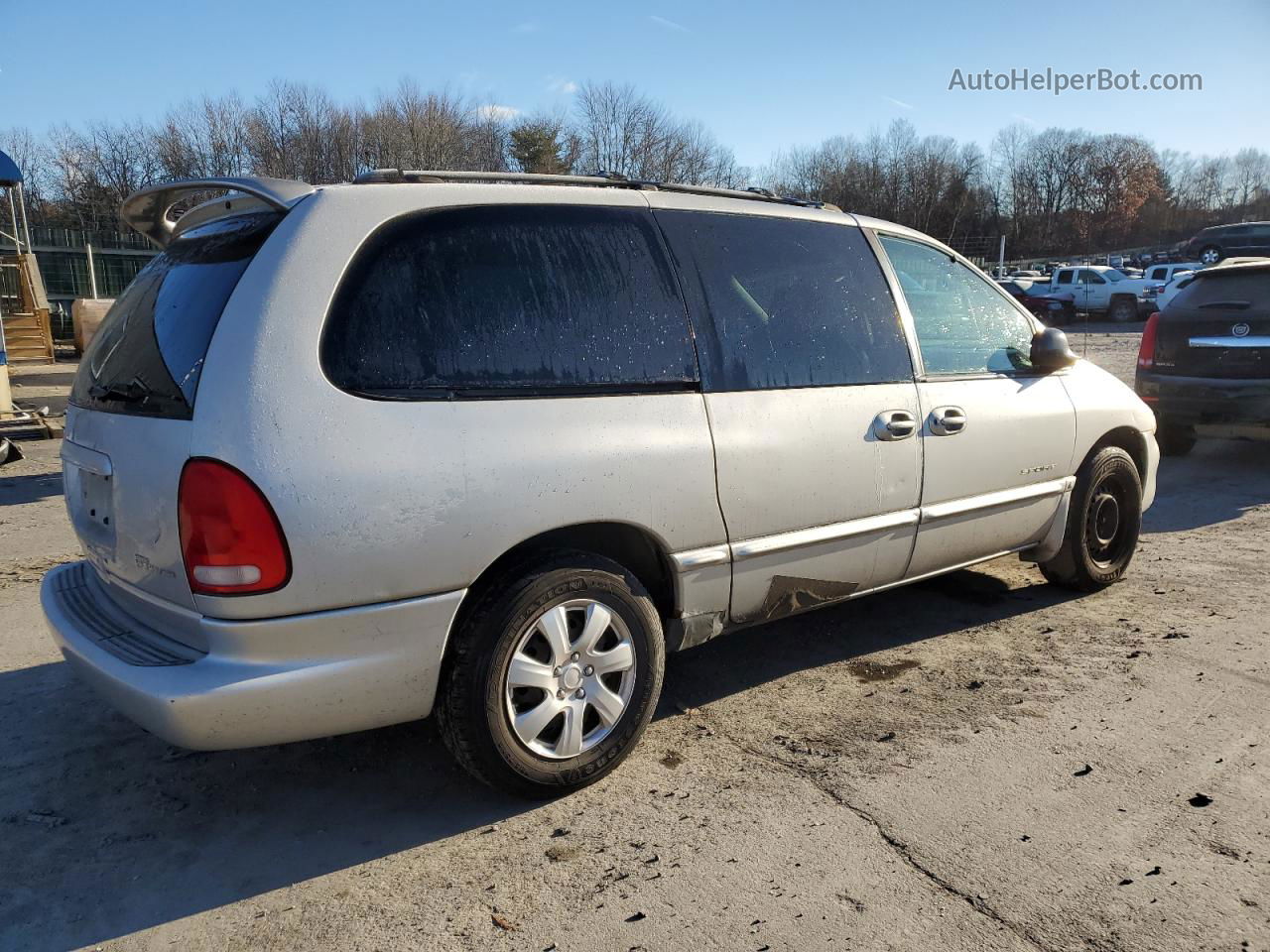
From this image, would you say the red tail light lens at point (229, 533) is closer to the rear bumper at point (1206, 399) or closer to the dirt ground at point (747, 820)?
the dirt ground at point (747, 820)

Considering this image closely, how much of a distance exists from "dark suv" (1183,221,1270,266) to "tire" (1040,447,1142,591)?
33.9 metres

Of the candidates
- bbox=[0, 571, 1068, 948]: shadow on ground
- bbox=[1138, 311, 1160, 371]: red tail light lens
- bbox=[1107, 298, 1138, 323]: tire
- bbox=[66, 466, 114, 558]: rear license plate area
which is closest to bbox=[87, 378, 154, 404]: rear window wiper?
bbox=[66, 466, 114, 558]: rear license plate area

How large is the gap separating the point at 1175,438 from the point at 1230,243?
3336 cm

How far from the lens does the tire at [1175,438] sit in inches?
336

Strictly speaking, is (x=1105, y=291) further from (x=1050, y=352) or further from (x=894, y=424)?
(x=894, y=424)

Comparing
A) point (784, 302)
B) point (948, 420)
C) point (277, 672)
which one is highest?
point (784, 302)

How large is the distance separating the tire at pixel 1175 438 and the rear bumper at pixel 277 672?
26.0ft

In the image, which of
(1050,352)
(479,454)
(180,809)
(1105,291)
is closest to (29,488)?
(180,809)

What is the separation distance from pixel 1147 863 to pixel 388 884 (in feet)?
6.92

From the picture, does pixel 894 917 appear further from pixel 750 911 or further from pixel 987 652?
pixel 987 652

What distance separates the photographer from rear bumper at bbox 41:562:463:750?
7.93ft

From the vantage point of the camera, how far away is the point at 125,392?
9.05 feet

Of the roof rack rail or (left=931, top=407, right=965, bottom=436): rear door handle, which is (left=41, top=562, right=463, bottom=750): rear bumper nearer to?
the roof rack rail

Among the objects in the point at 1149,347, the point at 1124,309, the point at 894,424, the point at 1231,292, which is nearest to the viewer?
the point at 894,424
